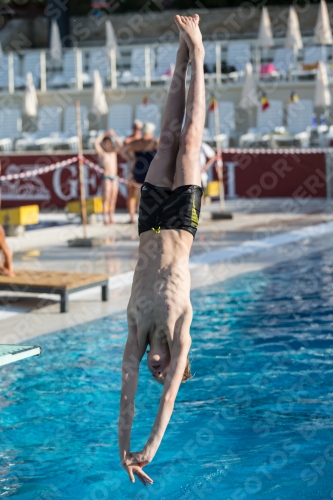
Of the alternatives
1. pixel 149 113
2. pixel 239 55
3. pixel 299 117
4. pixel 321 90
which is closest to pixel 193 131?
pixel 321 90

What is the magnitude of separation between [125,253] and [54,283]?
3.82 meters

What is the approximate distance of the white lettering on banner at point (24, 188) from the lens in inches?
771

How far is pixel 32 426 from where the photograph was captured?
4.97 m

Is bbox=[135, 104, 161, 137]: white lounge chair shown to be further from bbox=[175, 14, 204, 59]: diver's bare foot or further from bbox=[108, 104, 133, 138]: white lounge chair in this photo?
bbox=[175, 14, 204, 59]: diver's bare foot

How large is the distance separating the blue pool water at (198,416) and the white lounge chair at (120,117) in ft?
55.4

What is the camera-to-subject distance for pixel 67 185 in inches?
750

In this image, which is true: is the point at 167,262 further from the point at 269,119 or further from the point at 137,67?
the point at 137,67

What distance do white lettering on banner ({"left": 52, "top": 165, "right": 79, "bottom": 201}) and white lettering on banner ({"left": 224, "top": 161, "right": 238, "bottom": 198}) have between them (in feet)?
11.6

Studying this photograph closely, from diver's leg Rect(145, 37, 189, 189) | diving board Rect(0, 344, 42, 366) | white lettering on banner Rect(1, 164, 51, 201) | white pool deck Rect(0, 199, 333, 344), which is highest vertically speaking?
diver's leg Rect(145, 37, 189, 189)

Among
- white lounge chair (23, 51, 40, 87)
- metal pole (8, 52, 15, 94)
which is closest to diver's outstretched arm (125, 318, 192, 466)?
metal pole (8, 52, 15, 94)

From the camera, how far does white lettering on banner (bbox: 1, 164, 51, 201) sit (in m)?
19.6

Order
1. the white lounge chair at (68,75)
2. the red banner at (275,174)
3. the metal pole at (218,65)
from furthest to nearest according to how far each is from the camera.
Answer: the white lounge chair at (68,75) → the metal pole at (218,65) → the red banner at (275,174)

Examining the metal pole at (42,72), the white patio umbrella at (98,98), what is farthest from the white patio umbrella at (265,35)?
the metal pole at (42,72)

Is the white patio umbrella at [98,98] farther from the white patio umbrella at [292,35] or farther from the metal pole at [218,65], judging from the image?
the white patio umbrella at [292,35]
